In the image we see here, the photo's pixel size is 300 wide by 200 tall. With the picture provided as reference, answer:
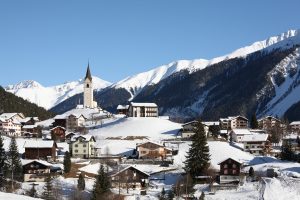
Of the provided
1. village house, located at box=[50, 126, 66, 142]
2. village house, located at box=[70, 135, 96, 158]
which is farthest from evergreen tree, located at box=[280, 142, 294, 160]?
village house, located at box=[50, 126, 66, 142]

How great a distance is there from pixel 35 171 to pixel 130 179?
41.8 ft

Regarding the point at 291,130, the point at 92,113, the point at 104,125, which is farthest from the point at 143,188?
the point at 92,113

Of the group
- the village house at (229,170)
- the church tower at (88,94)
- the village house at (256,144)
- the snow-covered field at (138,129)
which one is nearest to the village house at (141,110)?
the snow-covered field at (138,129)

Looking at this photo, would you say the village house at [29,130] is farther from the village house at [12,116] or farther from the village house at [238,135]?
the village house at [238,135]

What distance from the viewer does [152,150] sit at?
97375mm

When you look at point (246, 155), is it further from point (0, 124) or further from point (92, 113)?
point (92, 113)

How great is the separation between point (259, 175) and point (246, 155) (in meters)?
18.5

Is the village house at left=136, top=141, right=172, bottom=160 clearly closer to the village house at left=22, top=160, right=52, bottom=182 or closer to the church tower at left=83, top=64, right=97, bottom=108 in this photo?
the village house at left=22, top=160, right=52, bottom=182

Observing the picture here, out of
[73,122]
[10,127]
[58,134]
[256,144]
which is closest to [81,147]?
[58,134]

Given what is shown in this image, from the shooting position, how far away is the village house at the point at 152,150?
9662 cm

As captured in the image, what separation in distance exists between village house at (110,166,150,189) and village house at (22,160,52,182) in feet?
30.5

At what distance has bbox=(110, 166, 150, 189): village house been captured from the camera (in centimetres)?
7612

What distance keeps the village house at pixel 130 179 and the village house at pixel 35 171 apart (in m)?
9.29

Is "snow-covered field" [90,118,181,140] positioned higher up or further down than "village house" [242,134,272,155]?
higher up
